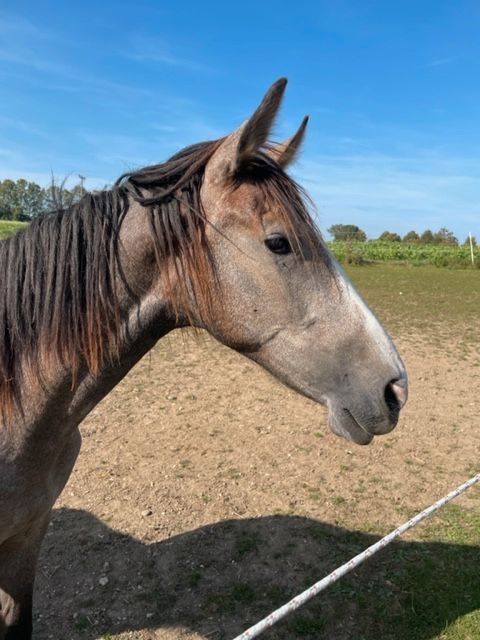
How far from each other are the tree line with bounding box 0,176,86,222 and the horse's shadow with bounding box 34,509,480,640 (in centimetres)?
254

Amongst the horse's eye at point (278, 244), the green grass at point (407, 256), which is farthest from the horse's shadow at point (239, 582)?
the green grass at point (407, 256)

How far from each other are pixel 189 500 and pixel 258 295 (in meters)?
3.24

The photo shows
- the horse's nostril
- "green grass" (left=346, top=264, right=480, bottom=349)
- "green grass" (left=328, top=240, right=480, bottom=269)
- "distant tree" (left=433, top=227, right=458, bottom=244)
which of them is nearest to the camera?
the horse's nostril

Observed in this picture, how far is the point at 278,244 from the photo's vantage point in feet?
5.38

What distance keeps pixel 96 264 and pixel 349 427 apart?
3.62ft

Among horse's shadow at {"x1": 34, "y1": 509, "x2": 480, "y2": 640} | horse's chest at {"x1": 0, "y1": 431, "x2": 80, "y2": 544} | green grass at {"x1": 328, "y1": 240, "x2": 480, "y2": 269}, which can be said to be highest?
green grass at {"x1": 328, "y1": 240, "x2": 480, "y2": 269}

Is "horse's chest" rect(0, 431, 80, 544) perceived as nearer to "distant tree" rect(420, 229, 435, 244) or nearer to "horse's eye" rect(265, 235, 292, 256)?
"horse's eye" rect(265, 235, 292, 256)

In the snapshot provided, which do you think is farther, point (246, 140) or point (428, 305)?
point (428, 305)

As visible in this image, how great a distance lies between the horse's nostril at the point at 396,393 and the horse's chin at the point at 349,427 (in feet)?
0.45

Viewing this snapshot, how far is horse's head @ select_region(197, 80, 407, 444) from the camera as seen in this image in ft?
5.36

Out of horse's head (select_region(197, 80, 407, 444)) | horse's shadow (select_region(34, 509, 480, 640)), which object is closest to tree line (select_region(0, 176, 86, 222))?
horse's head (select_region(197, 80, 407, 444))

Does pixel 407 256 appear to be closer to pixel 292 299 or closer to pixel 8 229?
pixel 8 229

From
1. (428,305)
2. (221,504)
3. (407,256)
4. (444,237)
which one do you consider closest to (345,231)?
(428,305)

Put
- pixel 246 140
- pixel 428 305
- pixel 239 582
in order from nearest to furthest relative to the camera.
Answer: pixel 246 140, pixel 239 582, pixel 428 305
